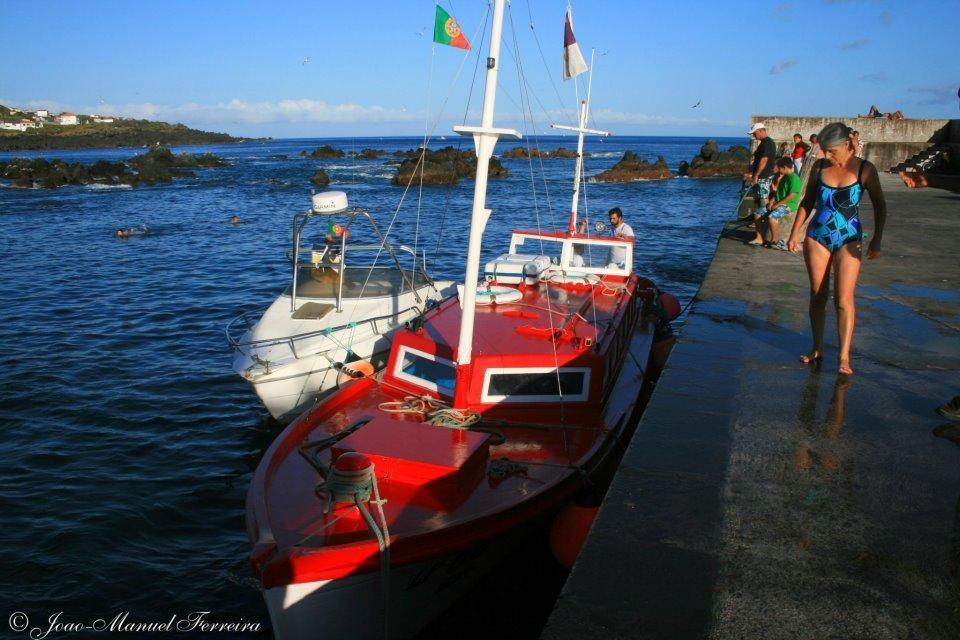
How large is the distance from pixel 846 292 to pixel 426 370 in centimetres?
465

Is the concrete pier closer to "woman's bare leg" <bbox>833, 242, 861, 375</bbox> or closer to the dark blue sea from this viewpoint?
"woman's bare leg" <bbox>833, 242, 861, 375</bbox>

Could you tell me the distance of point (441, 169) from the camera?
60.2 meters

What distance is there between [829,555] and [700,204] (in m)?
45.2

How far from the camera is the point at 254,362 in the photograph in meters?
9.84

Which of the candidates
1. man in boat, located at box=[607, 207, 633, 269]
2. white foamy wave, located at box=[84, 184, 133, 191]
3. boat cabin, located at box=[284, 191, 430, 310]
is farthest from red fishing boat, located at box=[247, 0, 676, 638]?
white foamy wave, located at box=[84, 184, 133, 191]

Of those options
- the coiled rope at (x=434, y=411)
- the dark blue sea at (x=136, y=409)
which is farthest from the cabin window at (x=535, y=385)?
the dark blue sea at (x=136, y=409)

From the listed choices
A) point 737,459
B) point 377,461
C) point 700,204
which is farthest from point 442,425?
point 700,204

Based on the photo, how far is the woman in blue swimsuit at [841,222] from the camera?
17.9 feet

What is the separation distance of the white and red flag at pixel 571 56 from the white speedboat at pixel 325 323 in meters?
3.82

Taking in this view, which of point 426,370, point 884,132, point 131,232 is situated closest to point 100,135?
point 131,232

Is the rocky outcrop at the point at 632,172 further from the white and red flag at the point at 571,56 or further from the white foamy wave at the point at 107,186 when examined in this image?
the white and red flag at the point at 571,56

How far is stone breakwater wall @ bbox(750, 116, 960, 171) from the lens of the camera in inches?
1056

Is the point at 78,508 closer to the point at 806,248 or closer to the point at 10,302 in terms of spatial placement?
the point at 806,248

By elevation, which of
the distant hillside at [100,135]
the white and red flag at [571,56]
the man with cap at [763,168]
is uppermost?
the distant hillside at [100,135]
